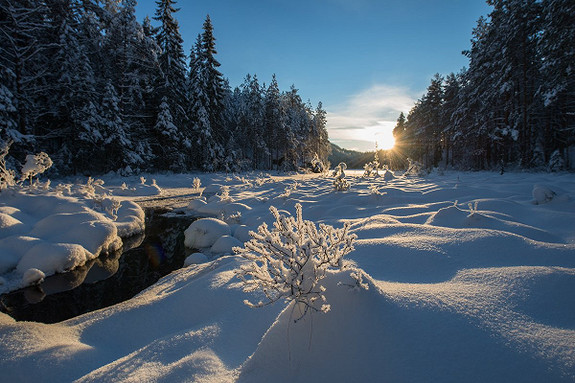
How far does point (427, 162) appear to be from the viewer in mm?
37562

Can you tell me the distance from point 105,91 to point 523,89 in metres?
27.8

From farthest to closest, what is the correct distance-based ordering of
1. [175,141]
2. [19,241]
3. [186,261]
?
[175,141] < [186,261] < [19,241]

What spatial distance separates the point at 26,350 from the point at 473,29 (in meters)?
33.8

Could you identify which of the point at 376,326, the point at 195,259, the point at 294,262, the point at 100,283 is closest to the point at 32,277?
the point at 100,283

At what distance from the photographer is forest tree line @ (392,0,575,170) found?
12688 millimetres

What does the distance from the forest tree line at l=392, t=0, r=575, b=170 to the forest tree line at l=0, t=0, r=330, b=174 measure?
77.6 feet

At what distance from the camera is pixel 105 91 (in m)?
18.5

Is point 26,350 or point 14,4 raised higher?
point 14,4

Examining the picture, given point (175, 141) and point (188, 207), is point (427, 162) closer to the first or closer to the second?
point (175, 141)

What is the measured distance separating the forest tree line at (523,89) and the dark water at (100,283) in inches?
655

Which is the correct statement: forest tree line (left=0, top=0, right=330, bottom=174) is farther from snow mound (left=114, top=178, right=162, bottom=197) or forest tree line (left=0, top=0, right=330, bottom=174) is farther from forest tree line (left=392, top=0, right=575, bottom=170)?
forest tree line (left=392, top=0, right=575, bottom=170)

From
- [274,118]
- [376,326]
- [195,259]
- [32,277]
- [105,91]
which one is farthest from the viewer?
[274,118]

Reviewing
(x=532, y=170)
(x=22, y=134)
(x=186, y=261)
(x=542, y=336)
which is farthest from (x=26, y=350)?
(x=532, y=170)

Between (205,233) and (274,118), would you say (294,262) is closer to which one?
(205,233)
